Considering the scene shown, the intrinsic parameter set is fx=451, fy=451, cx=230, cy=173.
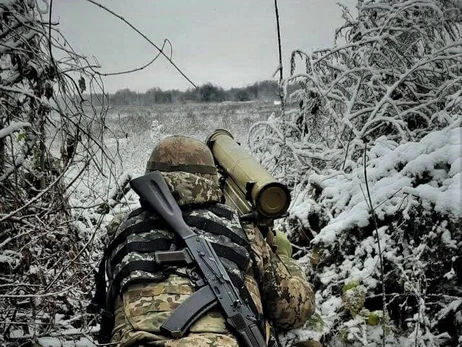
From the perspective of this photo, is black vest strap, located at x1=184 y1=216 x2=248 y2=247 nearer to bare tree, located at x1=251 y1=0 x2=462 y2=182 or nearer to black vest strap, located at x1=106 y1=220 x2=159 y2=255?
black vest strap, located at x1=106 y1=220 x2=159 y2=255

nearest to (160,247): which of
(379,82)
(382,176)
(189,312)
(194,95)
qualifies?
(189,312)

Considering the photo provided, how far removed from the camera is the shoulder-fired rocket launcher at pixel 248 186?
7.70 ft

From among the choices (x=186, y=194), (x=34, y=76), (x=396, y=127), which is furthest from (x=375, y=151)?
(x=34, y=76)

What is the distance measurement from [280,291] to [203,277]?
63cm

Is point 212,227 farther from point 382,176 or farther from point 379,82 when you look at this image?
point 379,82

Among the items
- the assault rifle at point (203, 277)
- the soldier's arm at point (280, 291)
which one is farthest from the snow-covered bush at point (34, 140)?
the soldier's arm at point (280, 291)

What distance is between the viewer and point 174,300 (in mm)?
1679

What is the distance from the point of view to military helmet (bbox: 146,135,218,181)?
87.1 inches

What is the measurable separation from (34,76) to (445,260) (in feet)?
7.22

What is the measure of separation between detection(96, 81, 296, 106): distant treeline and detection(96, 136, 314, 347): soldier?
33 cm

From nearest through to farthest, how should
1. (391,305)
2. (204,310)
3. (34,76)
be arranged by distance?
1. (204,310)
2. (34,76)
3. (391,305)

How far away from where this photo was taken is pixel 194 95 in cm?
280

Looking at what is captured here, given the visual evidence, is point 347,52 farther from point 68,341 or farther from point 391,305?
point 68,341

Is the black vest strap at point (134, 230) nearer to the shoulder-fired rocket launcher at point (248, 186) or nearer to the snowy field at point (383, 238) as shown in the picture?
the snowy field at point (383, 238)
